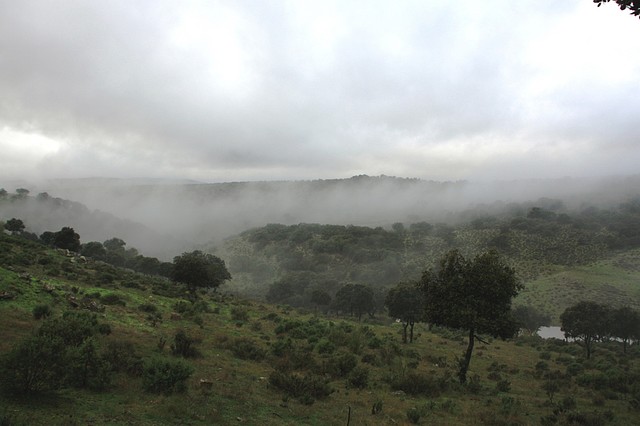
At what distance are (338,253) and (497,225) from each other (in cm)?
6249

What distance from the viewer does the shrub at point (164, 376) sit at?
12562 mm

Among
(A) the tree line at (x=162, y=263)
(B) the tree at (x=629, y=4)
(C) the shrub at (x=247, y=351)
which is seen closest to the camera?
(B) the tree at (x=629, y=4)

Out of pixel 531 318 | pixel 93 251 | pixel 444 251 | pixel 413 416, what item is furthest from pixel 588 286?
pixel 93 251

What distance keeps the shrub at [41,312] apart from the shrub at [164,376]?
31.7 feet

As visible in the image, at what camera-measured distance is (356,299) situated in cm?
6938

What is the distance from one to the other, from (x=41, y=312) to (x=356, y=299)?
2202 inches

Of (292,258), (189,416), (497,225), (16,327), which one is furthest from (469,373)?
(497,225)

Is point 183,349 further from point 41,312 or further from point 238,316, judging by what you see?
point 238,316

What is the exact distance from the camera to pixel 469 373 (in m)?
24.2

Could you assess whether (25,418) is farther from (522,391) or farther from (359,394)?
(522,391)

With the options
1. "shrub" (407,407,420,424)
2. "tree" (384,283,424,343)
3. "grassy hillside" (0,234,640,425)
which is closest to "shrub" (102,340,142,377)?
"grassy hillside" (0,234,640,425)

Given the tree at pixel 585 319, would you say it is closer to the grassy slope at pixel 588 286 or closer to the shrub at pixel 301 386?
the grassy slope at pixel 588 286

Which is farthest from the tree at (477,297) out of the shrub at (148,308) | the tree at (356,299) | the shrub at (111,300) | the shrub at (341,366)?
the tree at (356,299)

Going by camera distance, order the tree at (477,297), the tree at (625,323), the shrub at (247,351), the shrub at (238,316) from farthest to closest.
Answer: the tree at (625,323)
the shrub at (238,316)
the shrub at (247,351)
the tree at (477,297)
